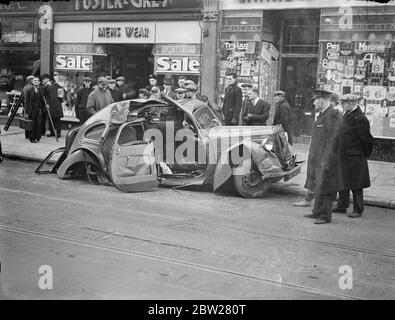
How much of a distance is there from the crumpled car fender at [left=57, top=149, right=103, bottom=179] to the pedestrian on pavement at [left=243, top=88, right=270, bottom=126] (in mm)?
3547

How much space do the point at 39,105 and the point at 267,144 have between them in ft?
26.3

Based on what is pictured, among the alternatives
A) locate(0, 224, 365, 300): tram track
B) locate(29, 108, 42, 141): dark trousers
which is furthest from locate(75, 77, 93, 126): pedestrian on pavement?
locate(0, 224, 365, 300): tram track

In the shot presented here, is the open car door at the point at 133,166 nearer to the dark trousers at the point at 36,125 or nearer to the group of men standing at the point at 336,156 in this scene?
the group of men standing at the point at 336,156

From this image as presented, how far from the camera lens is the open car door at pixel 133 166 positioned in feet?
30.6

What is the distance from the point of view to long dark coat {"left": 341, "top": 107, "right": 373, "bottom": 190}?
8.33 metres

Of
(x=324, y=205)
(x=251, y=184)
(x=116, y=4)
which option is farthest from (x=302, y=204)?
(x=116, y=4)

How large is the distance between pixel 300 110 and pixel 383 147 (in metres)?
2.58

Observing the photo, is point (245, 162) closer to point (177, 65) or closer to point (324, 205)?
point (324, 205)

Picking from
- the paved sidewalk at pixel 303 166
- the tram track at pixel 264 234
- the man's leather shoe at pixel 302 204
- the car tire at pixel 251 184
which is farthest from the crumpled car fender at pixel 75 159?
the man's leather shoe at pixel 302 204

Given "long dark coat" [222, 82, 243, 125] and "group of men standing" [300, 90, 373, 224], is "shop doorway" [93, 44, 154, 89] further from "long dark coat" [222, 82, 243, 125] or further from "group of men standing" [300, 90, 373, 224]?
"group of men standing" [300, 90, 373, 224]

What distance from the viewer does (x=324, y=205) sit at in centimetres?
787

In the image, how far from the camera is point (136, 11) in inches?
667

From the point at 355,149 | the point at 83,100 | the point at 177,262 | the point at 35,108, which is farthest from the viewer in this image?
the point at 35,108
